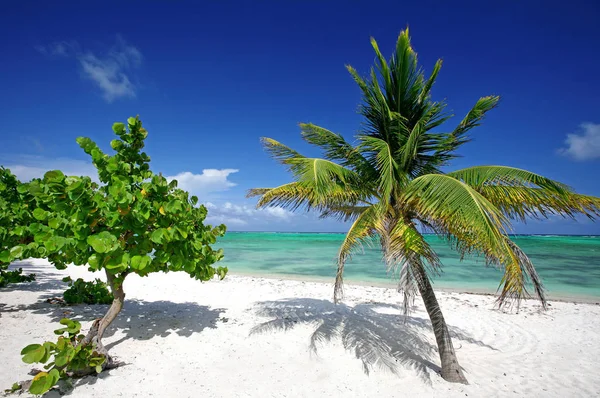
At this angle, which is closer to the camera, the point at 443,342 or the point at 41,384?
the point at 41,384

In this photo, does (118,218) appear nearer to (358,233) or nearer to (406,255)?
(358,233)

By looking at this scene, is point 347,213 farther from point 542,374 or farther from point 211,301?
point 211,301

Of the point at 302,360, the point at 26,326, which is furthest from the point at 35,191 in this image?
the point at 302,360

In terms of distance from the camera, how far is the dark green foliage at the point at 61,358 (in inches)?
124

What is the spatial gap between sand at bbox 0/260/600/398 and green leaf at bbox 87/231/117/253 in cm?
182

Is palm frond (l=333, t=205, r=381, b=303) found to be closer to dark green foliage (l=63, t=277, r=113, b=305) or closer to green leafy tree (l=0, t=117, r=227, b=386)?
green leafy tree (l=0, t=117, r=227, b=386)

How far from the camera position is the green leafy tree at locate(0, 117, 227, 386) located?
3721 millimetres

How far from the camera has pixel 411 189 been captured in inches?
167

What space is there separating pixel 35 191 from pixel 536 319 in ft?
39.3

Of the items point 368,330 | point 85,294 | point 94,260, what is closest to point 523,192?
point 368,330

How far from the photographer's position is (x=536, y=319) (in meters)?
8.68

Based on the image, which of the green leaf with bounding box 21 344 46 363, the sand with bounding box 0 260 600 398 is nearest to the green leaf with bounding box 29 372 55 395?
the green leaf with bounding box 21 344 46 363

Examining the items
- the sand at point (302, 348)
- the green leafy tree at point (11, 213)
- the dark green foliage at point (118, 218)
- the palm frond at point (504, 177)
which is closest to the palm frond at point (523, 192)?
the palm frond at point (504, 177)

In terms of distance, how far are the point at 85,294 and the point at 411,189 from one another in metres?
7.64
